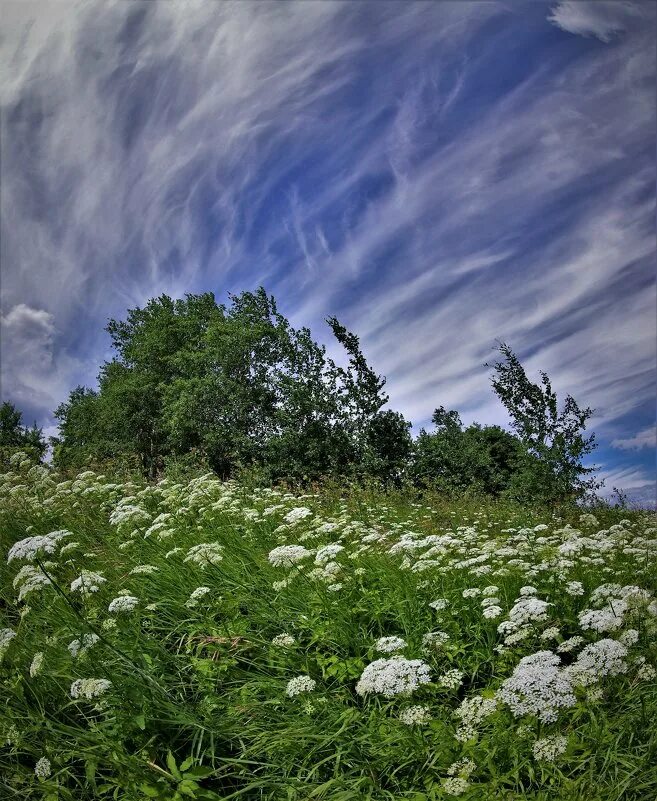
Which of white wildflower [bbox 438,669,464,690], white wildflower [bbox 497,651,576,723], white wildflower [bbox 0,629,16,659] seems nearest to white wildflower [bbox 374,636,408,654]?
white wildflower [bbox 438,669,464,690]

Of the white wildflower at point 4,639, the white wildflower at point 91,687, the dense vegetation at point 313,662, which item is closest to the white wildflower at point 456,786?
the dense vegetation at point 313,662

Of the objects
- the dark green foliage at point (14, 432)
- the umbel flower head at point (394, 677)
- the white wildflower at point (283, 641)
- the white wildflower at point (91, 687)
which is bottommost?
the umbel flower head at point (394, 677)

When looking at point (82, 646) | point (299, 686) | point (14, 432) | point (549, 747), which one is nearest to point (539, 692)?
point (549, 747)

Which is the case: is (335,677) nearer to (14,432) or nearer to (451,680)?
(451,680)

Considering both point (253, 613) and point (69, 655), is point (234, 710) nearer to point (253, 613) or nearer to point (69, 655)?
point (253, 613)

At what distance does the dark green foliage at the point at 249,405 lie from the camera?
17.5 metres

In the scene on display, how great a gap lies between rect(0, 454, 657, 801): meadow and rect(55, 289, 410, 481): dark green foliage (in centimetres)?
898

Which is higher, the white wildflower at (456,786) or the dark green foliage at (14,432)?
the dark green foliage at (14,432)

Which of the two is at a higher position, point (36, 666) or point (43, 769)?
point (36, 666)

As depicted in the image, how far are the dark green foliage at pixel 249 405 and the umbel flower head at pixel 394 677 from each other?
10602 mm

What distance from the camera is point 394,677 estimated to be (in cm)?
272

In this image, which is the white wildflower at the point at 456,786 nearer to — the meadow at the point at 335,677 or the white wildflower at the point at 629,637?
the meadow at the point at 335,677

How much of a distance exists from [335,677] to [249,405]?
19538mm

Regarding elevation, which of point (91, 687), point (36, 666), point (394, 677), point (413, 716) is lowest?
point (413, 716)
